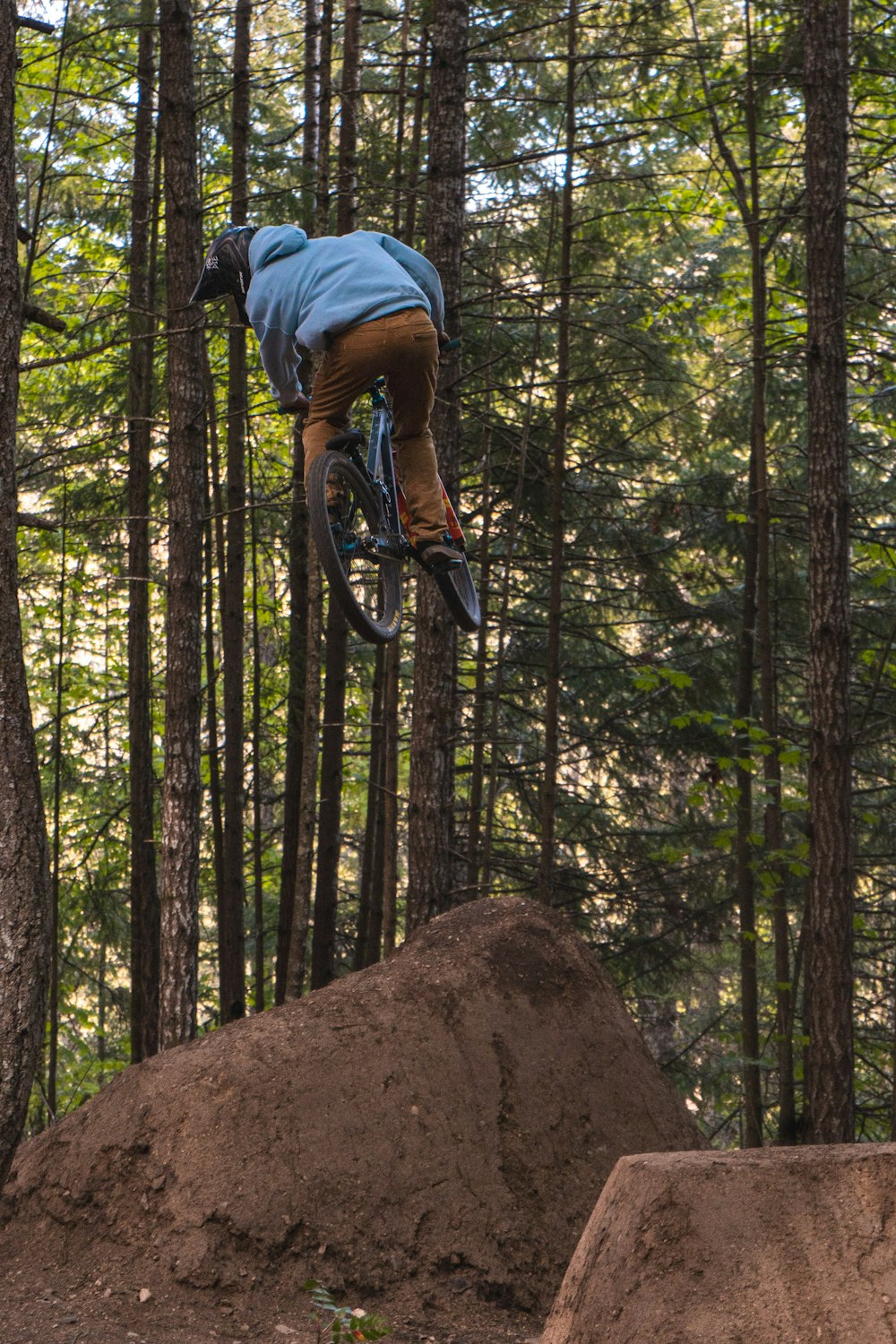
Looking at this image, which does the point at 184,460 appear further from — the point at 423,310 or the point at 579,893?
the point at 579,893

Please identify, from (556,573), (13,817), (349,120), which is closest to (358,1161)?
(13,817)

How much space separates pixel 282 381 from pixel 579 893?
20.3 feet

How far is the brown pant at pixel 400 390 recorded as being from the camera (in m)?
5.75

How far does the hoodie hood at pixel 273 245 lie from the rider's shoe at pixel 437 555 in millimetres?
1516

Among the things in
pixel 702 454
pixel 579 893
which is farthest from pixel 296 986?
pixel 702 454

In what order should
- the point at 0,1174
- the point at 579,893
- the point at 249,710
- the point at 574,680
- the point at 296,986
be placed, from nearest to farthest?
the point at 0,1174, the point at 296,986, the point at 579,893, the point at 574,680, the point at 249,710

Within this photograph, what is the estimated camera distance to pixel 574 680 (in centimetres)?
1214

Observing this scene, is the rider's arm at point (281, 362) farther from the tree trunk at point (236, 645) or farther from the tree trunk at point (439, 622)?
the tree trunk at point (236, 645)

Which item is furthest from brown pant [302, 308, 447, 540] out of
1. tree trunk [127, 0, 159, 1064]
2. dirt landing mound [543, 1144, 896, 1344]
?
tree trunk [127, 0, 159, 1064]

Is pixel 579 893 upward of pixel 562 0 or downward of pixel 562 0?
downward

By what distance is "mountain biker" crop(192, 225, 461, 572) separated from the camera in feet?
18.7

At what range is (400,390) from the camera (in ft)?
20.1

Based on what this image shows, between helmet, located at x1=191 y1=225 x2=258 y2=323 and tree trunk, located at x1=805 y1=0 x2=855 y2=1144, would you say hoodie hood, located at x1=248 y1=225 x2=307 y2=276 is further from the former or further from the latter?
tree trunk, located at x1=805 y1=0 x2=855 y2=1144

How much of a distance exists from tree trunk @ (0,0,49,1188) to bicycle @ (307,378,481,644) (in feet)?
4.42
